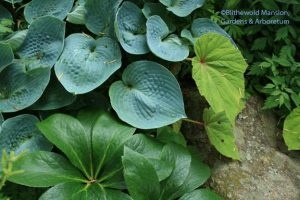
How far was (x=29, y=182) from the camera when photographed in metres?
1.28

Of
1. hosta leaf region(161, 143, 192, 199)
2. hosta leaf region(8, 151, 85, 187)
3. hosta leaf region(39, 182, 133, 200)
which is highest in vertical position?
hosta leaf region(8, 151, 85, 187)

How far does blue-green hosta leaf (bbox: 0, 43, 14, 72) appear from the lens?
149 centimetres

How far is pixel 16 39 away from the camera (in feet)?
5.16

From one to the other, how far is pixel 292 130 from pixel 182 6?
69cm

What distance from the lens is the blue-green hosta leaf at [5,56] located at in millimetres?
1485

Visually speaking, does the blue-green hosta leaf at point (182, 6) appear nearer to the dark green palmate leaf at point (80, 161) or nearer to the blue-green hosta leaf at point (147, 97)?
the blue-green hosta leaf at point (147, 97)

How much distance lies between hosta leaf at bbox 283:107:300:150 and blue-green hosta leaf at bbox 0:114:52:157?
0.96 m

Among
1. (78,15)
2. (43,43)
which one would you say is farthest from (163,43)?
(43,43)

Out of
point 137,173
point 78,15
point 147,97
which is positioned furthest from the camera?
point 78,15

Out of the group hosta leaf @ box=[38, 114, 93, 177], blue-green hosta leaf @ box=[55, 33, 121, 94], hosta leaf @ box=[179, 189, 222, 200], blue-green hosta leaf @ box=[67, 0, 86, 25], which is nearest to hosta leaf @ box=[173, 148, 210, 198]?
hosta leaf @ box=[179, 189, 222, 200]

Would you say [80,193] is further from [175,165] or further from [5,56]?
[5,56]

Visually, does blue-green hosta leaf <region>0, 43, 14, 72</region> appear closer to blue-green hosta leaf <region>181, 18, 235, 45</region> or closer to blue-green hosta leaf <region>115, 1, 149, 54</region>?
blue-green hosta leaf <region>115, 1, 149, 54</region>

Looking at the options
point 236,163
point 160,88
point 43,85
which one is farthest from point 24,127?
point 236,163

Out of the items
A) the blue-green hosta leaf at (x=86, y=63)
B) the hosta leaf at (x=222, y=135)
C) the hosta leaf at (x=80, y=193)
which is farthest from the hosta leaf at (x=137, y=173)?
the hosta leaf at (x=222, y=135)
